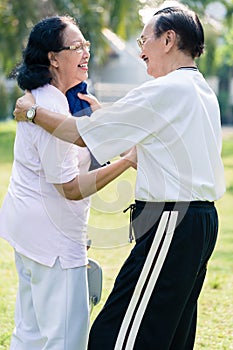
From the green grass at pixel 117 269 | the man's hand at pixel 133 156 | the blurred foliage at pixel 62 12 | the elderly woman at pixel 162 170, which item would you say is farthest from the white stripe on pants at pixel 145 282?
the blurred foliage at pixel 62 12

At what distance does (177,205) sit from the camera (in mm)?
3275

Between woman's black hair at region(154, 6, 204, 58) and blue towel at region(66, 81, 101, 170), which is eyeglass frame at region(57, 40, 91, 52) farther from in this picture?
woman's black hair at region(154, 6, 204, 58)

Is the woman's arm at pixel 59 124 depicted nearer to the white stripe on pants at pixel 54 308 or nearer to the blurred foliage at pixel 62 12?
the white stripe on pants at pixel 54 308

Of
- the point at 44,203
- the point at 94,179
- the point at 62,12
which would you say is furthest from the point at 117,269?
the point at 62,12

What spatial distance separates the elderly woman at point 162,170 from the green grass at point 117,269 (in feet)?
1.75

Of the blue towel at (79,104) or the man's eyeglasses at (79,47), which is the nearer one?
the man's eyeglasses at (79,47)

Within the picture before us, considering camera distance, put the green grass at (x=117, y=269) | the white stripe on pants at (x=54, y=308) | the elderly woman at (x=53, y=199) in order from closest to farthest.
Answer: the elderly woman at (x=53, y=199)
the white stripe on pants at (x=54, y=308)
the green grass at (x=117, y=269)

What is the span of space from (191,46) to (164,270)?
97 cm

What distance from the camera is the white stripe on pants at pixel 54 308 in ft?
11.8

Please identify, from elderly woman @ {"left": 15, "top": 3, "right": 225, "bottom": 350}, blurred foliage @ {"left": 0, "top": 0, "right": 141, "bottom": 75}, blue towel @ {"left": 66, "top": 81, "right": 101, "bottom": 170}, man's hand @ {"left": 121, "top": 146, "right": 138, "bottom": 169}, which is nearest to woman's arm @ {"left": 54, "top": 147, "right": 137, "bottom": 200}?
man's hand @ {"left": 121, "top": 146, "right": 138, "bottom": 169}

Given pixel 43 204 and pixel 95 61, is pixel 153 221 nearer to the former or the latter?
pixel 43 204

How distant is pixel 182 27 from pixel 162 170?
0.62m

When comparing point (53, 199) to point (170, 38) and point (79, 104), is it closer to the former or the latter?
point (79, 104)

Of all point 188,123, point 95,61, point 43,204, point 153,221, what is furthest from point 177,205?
point 95,61
